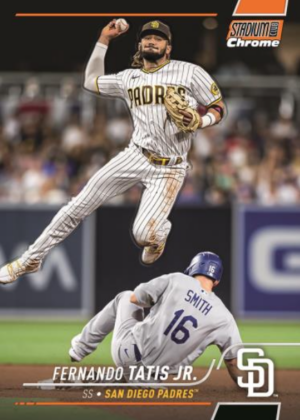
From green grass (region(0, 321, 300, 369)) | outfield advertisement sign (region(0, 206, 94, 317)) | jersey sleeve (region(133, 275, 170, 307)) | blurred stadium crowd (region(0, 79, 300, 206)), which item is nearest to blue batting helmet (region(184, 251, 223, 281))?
jersey sleeve (region(133, 275, 170, 307))

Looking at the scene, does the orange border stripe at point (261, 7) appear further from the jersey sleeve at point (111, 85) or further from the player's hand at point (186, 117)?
the jersey sleeve at point (111, 85)

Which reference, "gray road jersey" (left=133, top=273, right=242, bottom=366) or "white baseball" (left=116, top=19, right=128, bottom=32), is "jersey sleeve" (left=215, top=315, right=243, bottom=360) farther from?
"white baseball" (left=116, top=19, right=128, bottom=32)

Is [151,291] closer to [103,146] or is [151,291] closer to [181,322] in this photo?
[181,322]

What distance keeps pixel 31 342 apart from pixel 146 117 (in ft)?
14.1

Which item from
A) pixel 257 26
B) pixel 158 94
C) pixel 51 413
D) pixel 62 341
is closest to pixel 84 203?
pixel 158 94

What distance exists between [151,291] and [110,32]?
1.62 meters

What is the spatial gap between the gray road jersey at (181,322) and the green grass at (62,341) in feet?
6.13

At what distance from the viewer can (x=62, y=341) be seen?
1035 centimetres

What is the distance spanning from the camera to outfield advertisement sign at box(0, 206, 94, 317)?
11.9 metres

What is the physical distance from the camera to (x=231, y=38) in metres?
6.57

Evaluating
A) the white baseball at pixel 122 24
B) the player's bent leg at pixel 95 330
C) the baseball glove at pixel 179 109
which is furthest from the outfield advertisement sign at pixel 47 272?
the white baseball at pixel 122 24

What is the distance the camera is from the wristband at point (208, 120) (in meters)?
6.59

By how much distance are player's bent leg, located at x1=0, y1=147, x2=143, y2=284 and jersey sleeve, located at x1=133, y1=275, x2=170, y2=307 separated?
2.15ft

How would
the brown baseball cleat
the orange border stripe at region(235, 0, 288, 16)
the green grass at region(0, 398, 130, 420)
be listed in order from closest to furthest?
the green grass at region(0, 398, 130, 420), the orange border stripe at region(235, 0, 288, 16), the brown baseball cleat
